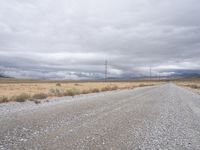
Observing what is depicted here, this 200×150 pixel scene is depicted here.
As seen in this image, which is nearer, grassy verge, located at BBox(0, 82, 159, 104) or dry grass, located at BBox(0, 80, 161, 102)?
grassy verge, located at BBox(0, 82, 159, 104)

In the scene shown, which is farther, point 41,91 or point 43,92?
point 41,91

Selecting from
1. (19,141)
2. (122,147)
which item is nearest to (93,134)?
(122,147)

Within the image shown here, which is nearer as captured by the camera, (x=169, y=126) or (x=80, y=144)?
(x=80, y=144)

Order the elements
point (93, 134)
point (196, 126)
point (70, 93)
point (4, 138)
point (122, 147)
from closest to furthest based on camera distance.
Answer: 1. point (122, 147)
2. point (4, 138)
3. point (93, 134)
4. point (196, 126)
5. point (70, 93)

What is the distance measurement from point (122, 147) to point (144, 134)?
208cm

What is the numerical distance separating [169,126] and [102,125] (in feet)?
9.44

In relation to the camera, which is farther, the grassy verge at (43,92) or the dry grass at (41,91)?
the dry grass at (41,91)

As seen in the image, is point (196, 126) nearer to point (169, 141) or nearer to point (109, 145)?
point (169, 141)

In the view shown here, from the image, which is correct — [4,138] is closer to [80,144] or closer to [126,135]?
[80,144]

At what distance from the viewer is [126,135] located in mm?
8742

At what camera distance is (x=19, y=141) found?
7.42 meters

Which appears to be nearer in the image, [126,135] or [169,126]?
[126,135]

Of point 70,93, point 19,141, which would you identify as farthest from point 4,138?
point 70,93

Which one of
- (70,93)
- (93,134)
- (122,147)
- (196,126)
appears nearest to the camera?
(122,147)
